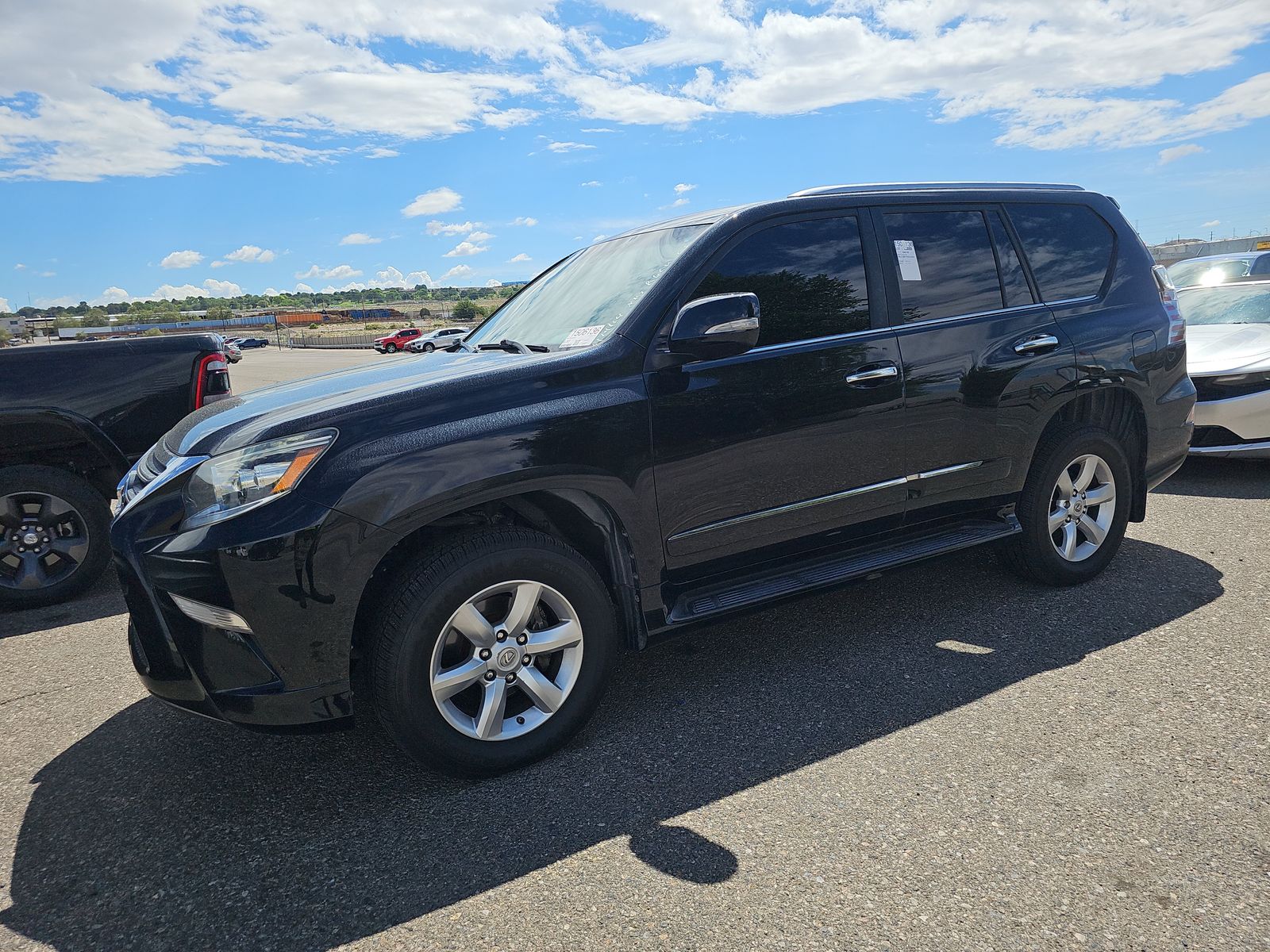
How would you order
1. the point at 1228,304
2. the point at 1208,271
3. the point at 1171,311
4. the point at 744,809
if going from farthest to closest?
the point at 1208,271 → the point at 1228,304 → the point at 1171,311 → the point at 744,809

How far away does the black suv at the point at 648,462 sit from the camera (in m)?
2.67

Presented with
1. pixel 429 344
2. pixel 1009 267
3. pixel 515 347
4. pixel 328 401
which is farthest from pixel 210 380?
pixel 429 344

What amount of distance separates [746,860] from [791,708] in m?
0.94

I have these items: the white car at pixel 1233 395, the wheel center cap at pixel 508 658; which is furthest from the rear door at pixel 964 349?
the white car at pixel 1233 395

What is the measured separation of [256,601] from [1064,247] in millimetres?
3939

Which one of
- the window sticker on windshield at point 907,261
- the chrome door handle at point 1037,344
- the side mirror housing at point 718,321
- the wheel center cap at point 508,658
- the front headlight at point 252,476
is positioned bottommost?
the wheel center cap at point 508,658

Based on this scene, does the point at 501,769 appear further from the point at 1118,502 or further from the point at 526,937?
the point at 1118,502

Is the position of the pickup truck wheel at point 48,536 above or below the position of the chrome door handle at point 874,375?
below

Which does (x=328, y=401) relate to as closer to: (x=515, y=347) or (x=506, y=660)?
(x=515, y=347)

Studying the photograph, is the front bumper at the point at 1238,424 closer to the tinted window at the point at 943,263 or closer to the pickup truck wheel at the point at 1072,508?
the pickup truck wheel at the point at 1072,508

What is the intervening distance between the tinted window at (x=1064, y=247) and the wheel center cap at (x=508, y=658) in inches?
118

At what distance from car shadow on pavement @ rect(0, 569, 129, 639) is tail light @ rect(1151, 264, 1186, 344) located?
5828 mm

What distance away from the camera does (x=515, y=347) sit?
142 inches

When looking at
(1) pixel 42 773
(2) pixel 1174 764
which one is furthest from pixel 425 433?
(2) pixel 1174 764
